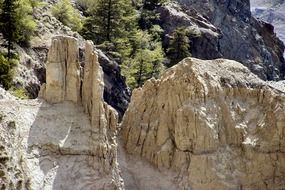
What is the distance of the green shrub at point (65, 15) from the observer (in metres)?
60.8

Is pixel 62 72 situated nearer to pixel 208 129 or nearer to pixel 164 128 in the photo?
pixel 164 128

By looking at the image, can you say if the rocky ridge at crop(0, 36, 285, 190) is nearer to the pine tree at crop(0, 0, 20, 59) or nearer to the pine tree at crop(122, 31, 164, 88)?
the pine tree at crop(0, 0, 20, 59)

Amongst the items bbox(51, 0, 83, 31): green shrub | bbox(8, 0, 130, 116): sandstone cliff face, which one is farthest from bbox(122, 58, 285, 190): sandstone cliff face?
bbox(51, 0, 83, 31): green shrub

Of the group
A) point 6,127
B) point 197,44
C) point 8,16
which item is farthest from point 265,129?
point 197,44

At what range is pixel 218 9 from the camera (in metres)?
102

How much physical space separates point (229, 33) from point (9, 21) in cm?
6007

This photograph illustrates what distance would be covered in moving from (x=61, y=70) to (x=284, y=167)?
1137 cm

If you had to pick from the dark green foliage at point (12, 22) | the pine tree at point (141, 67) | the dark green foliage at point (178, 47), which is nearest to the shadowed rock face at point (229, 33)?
the dark green foliage at point (178, 47)

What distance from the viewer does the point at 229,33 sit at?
328 feet

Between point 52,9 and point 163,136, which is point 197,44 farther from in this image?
point 163,136

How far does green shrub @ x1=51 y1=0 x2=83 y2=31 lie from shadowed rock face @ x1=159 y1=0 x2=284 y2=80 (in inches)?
892

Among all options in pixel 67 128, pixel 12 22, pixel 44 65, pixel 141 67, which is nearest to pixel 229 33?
pixel 141 67

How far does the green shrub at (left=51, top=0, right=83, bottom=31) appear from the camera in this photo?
199ft

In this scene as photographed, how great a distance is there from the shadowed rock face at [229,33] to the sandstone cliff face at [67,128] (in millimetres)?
57398
